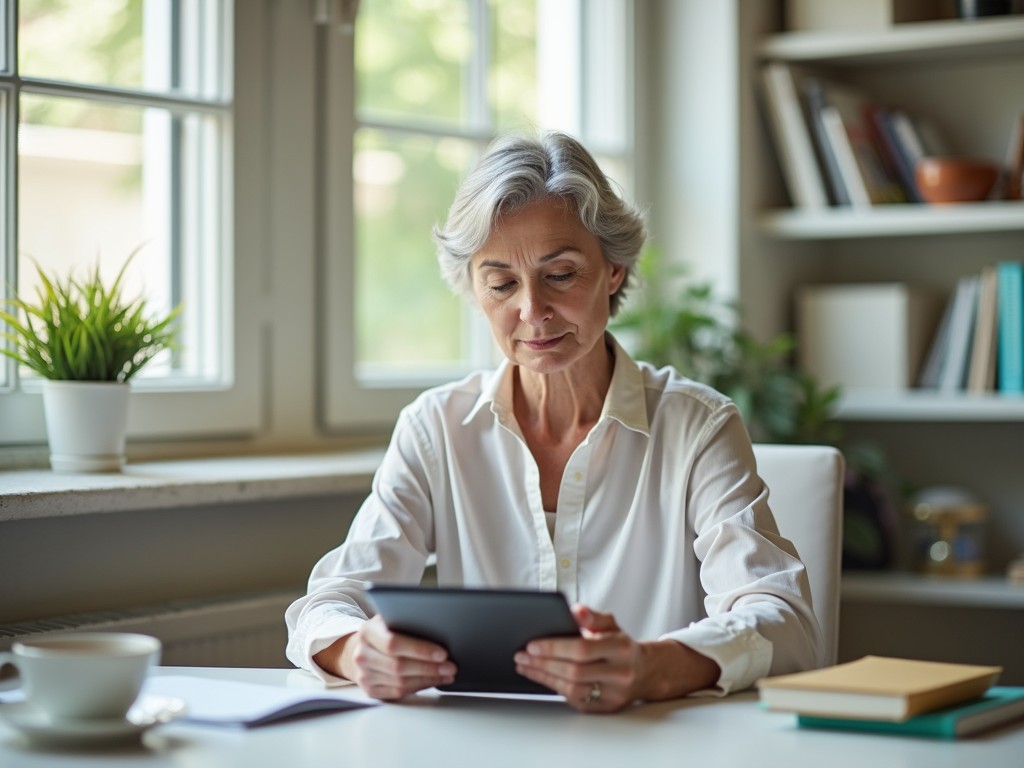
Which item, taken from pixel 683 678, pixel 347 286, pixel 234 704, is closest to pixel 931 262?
pixel 347 286

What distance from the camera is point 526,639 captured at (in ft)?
4.19

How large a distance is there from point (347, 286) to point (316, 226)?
131 millimetres

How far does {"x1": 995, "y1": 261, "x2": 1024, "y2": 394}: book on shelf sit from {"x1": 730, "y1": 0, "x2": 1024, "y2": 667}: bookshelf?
61mm

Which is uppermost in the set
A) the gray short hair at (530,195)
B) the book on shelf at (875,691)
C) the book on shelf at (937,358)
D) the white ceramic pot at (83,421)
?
the gray short hair at (530,195)

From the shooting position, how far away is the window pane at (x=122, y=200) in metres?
2.14

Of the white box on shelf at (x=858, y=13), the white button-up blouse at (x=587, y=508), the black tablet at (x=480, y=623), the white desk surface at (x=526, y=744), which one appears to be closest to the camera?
the white desk surface at (x=526, y=744)

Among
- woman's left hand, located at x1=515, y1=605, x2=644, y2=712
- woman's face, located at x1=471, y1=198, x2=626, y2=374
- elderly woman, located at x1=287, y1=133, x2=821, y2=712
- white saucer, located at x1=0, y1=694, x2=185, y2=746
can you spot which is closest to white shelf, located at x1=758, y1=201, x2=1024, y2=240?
elderly woman, located at x1=287, y1=133, x2=821, y2=712

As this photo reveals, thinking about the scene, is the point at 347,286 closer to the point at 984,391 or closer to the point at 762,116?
the point at 762,116

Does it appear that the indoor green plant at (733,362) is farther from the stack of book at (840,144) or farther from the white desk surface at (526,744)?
the white desk surface at (526,744)

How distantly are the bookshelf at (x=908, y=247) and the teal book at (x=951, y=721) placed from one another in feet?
5.43

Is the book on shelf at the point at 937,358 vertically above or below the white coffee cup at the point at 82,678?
above

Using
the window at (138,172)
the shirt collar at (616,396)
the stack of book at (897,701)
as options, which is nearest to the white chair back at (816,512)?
the shirt collar at (616,396)

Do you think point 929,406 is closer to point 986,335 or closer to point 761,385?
point 986,335

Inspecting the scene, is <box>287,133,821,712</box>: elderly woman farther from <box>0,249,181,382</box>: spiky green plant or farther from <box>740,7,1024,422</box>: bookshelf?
<box>740,7,1024,422</box>: bookshelf
